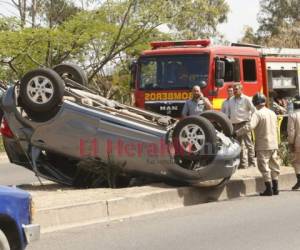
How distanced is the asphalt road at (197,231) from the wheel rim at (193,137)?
0.90m

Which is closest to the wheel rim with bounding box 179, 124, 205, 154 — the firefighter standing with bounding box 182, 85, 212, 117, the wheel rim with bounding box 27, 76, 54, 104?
the wheel rim with bounding box 27, 76, 54, 104

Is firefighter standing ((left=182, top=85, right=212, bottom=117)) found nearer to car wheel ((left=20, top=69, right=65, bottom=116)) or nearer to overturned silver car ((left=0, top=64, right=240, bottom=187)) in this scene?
overturned silver car ((left=0, top=64, right=240, bottom=187))

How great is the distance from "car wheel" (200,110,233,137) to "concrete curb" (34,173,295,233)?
0.89 meters

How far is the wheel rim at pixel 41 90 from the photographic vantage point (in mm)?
9469

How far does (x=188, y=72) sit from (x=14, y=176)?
4.55 meters

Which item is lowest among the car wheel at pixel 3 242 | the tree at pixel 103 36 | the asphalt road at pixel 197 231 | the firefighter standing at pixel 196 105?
the asphalt road at pixel 197 231

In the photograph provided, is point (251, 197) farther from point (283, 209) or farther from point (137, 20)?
point (137, 20)

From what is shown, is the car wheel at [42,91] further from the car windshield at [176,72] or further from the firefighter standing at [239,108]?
the car windshield at [176,72]

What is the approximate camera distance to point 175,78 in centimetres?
1431

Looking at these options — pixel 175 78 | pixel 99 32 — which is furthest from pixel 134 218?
pixel 99 32

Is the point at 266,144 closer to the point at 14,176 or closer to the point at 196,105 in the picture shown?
the point at 196,105

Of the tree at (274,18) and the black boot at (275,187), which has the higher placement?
the tree at (274,18)

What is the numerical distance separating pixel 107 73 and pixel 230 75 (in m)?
12.7

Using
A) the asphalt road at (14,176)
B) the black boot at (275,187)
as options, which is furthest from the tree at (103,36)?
the black boot at (275,187)
